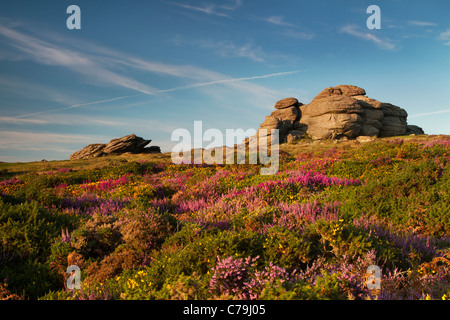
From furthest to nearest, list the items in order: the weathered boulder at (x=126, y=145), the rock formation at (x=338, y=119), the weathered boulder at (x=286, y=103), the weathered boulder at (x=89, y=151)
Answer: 1. the weathered boulder at (x=286, y=103)
2. the rock formation at (x=338, y=119)
3. the weathered boulder at (x=126, y=145)
4. the weathered boulder at (x=89, y=151)

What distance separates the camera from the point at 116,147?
64.0 m

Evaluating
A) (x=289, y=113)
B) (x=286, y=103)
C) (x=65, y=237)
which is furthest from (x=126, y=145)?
(x=65, y=237)

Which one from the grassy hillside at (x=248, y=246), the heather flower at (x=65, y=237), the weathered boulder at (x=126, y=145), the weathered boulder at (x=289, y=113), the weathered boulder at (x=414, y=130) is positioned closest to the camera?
the grassy hillside at (x=248, y=246)

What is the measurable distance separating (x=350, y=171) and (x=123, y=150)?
196 ft

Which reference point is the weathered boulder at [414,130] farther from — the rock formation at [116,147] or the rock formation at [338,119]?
the rock formation at [116,147]

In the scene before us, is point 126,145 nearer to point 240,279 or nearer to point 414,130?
point 240,279

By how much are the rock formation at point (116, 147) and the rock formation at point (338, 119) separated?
92.7 feet

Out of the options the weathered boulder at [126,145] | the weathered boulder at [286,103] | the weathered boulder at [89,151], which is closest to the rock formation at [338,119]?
the weathered boulder at [286,103]

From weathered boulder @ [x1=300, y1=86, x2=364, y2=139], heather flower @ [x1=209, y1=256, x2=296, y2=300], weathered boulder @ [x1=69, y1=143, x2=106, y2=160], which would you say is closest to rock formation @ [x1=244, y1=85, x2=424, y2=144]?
weathered boulder @ [x1=300, y1=86, x2=364, y2=139]

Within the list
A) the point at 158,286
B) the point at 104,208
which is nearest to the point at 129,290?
the point at 158,286

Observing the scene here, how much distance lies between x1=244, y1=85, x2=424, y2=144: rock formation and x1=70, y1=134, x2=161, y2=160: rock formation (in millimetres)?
28247

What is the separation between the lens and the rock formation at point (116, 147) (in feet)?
208

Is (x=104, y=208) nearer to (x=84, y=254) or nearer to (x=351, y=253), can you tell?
(x=84, y=254)

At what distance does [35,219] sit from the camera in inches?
258
